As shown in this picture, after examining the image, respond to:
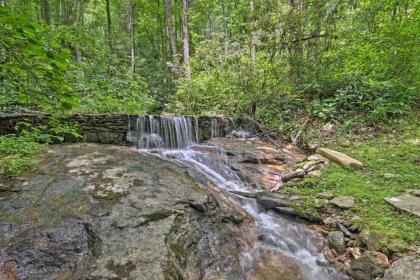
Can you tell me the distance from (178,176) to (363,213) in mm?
2741

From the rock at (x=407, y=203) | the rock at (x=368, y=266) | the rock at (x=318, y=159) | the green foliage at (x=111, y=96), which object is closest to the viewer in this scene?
the rock at (x=368, y=266)

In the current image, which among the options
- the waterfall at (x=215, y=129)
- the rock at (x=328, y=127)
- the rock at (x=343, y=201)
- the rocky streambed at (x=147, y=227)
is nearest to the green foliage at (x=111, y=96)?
the waterfall at (x=215, y=129)

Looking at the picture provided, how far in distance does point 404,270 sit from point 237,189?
2.68 metres

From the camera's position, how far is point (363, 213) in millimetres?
3811

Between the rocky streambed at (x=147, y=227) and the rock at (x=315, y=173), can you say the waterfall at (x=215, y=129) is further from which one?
the rock at (x=315, y=173)

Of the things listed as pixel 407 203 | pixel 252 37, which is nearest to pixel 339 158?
pixel 407 203

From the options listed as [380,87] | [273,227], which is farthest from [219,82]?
[273,227]

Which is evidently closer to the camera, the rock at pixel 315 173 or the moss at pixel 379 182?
the moss at pixel 379 182

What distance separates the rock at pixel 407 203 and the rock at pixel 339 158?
118cm

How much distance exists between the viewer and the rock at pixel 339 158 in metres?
5.14

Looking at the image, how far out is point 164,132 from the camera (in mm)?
7293

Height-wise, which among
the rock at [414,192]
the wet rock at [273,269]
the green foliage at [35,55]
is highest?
the green foliage at [35,55]

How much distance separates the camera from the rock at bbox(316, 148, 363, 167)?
16.9ft

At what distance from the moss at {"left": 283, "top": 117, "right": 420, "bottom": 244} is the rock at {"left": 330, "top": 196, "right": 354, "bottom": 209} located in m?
0.08
